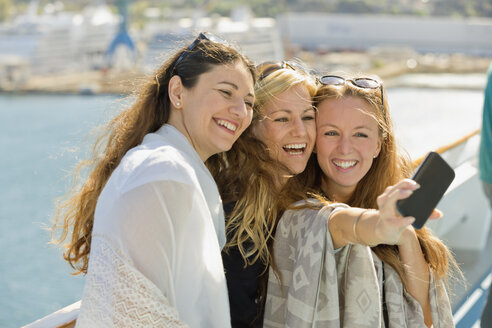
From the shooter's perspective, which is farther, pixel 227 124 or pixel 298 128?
pixel 298 128

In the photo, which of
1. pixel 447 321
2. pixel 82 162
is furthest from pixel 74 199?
pixel 447 321

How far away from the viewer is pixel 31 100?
97.0ft

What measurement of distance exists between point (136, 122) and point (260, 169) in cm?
29

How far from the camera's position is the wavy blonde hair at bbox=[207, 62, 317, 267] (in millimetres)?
1205

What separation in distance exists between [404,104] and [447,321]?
27.9m

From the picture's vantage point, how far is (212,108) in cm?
109

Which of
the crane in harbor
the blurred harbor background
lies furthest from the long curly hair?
the crane in harbor

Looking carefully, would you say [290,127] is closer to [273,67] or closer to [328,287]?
[273,67]

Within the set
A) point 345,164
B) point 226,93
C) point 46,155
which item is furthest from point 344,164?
point 46,155

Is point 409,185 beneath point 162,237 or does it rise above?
above

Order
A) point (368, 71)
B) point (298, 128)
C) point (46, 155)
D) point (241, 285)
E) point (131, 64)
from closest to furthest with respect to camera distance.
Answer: point (241, 285), point (298, 128), point (46, 155), point (131, 64), point (368, 71)

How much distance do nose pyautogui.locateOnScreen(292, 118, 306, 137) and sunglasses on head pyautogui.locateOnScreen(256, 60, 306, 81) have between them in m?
0.13

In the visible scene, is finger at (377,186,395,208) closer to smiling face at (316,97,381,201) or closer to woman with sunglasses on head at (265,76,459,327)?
woman with sunglasses on head at (265,76,459,327)

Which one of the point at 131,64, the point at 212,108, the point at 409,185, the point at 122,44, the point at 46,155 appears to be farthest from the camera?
the point at 122,44
